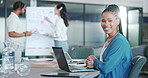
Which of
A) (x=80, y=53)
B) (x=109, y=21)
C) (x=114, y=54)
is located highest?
(x=109, y=21)

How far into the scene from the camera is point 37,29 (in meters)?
5.71

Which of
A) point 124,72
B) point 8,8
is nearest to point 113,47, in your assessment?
point 124,72

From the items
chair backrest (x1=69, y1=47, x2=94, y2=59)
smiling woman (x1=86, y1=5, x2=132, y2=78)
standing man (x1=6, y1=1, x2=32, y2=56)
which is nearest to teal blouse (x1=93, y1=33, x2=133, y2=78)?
smiling woman (x1=86, y1=5, x2=132, y2=78)

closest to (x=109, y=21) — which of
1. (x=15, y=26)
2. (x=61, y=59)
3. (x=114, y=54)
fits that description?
(x=114, y=54)

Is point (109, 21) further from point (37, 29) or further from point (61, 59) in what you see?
point (37, 29)

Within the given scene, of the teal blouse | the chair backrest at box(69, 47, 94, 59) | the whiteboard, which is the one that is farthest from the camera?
the whiteboard

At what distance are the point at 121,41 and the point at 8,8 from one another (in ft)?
16.0

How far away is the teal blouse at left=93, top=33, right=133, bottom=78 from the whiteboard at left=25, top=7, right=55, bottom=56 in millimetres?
3805

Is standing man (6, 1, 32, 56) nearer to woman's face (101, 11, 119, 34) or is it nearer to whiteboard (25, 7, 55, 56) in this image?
whiteboard (25, 7, 55, 56)

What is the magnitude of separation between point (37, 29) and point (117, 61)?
3.99 metres

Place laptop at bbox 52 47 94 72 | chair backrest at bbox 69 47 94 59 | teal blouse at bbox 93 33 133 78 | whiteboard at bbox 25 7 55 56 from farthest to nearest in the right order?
whiteboard at bbox 25 7 55 56, chair backrest at bbox 69 47 94 59, laptop at bbox 52 47 94 72, teal blouse at bbox 93 33 133 78

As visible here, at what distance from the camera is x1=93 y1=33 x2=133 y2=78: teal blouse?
6.30 ft

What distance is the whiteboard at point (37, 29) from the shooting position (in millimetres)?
5676

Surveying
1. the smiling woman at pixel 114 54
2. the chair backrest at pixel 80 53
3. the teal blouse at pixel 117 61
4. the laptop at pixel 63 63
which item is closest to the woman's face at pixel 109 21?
the smiling woman at pixel 114 54
